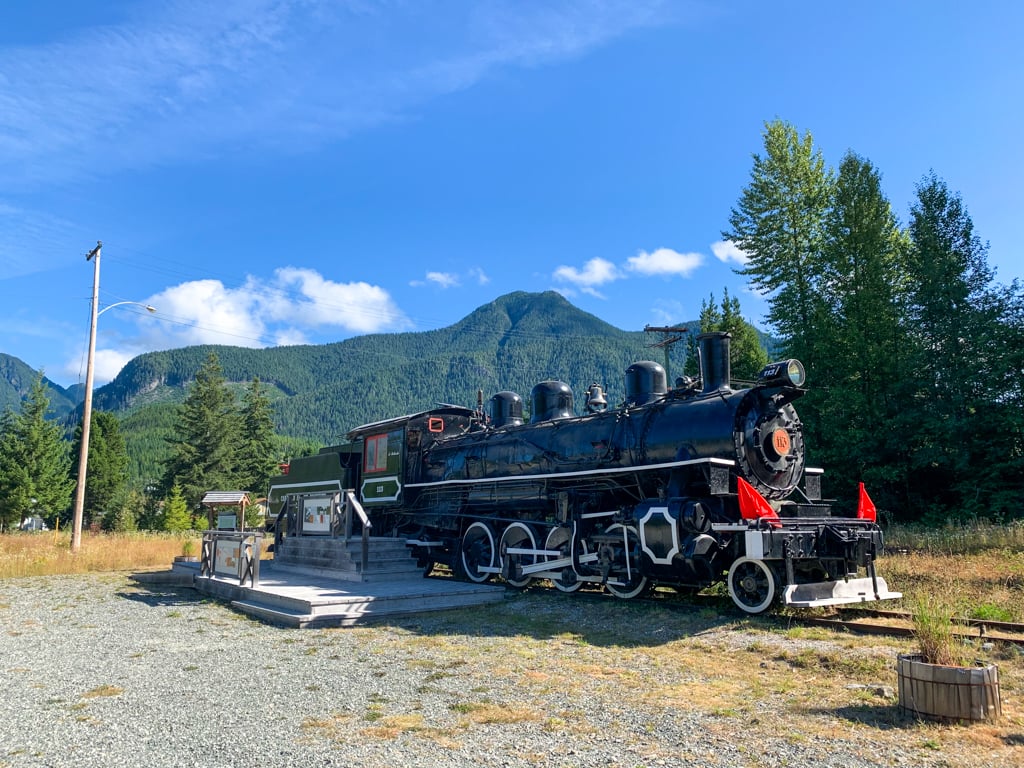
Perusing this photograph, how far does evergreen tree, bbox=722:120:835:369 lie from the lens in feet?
87.0

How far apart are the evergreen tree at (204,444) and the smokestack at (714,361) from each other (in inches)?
1823

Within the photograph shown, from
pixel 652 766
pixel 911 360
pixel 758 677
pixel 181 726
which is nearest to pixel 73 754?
pixel 181 726

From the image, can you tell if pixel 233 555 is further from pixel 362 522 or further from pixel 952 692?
pixel 952 692

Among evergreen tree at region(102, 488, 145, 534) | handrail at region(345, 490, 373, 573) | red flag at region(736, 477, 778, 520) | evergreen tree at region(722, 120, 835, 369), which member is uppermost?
evergreen tree at region(722, 120, 835, 369)

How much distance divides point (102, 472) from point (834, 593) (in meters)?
57.5

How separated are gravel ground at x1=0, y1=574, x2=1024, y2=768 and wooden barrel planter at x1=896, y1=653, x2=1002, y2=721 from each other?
134 mm

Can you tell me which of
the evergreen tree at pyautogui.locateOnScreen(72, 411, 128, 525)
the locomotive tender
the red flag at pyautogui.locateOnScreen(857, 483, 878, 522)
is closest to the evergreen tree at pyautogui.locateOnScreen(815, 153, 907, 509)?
the locomotive tender

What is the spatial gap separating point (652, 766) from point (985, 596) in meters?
8.52

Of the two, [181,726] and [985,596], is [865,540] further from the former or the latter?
[181,726]

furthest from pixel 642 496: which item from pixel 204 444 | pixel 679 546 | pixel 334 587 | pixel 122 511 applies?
pixel 122 511

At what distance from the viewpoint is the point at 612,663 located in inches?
277

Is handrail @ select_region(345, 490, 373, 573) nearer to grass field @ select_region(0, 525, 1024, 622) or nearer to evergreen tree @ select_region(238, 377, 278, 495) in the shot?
grass field @ select_region(0, 525, 1024, 622)

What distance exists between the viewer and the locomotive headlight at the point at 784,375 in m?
9.98

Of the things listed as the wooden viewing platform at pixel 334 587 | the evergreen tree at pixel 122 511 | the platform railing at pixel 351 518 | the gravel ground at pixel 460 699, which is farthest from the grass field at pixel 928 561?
the evergreen tree at pixel 122 511
